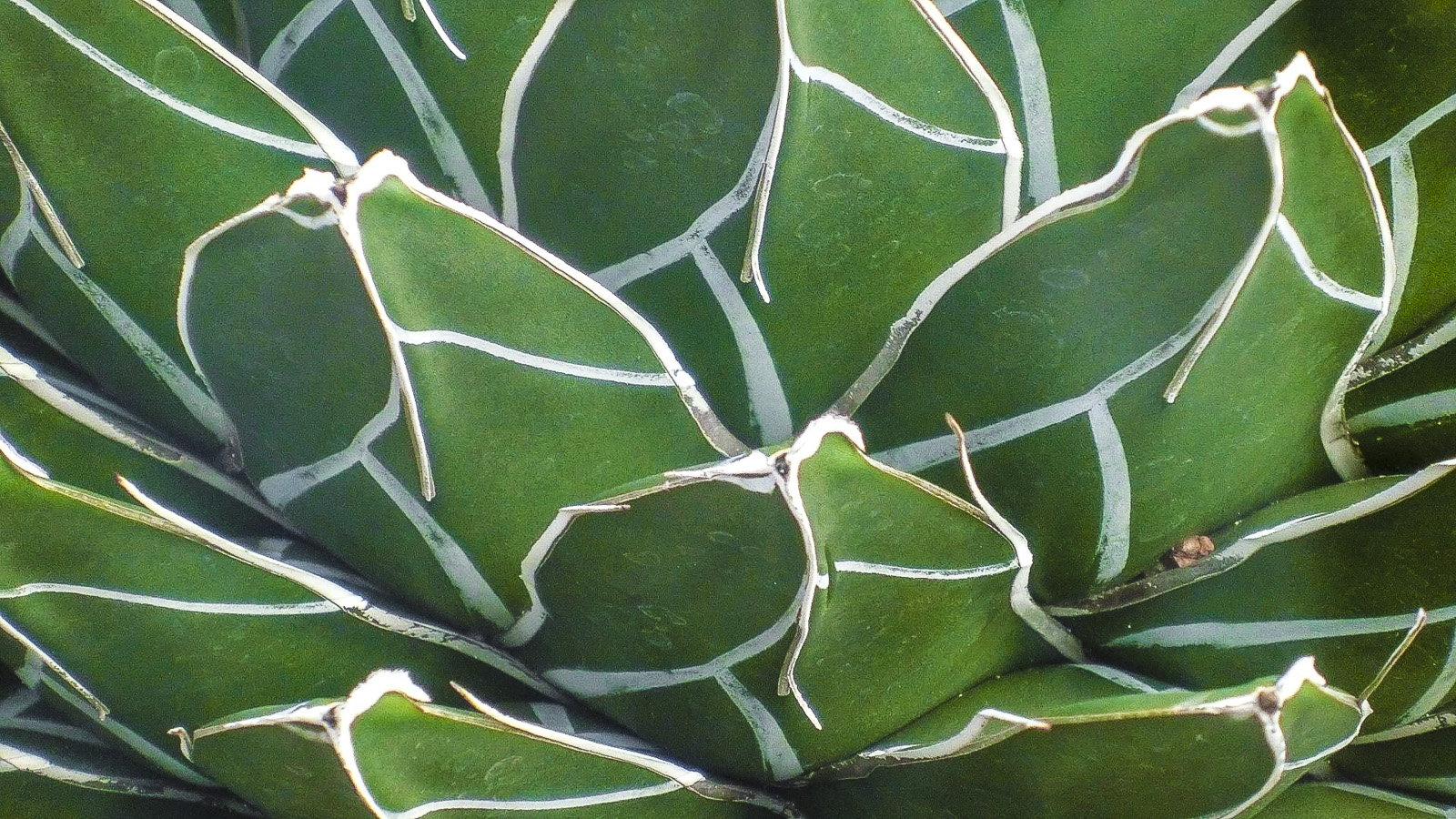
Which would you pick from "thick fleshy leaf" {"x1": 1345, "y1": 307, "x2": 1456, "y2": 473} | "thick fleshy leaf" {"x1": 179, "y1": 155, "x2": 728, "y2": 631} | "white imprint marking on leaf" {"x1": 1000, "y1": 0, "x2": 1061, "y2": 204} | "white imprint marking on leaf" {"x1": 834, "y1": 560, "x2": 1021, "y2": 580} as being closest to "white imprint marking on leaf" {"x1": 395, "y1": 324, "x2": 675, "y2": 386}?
"thick fleshy leaf" {"x1": 179, "y1": 155, "x2": 728, "y2": 631}

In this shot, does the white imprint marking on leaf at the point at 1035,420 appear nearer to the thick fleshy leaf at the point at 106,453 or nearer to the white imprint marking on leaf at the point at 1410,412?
the white imprint marking on leaf at the point at 1410,412

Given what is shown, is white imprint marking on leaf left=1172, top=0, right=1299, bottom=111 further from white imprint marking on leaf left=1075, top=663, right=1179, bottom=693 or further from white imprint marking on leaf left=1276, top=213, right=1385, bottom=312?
white imprint marking on leaf left=1075, top=663, right=1179, bottom=693

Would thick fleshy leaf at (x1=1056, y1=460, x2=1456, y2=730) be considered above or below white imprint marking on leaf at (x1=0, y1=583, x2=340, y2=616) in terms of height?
below

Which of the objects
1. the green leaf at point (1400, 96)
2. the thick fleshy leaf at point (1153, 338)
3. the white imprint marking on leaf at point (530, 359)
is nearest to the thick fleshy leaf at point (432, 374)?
the white imprint marking on leaf at point (530, 359)

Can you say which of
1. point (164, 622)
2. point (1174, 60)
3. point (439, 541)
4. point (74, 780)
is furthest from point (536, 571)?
point (1174, 60)

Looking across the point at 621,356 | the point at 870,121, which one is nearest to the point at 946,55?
the point at 870,121

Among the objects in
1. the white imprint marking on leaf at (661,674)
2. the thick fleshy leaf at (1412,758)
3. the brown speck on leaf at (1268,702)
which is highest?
the white imprint marking on leaf at (661,674)

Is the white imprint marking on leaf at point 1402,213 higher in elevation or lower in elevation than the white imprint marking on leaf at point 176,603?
higher

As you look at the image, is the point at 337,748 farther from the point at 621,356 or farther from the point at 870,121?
the point at 870,121
